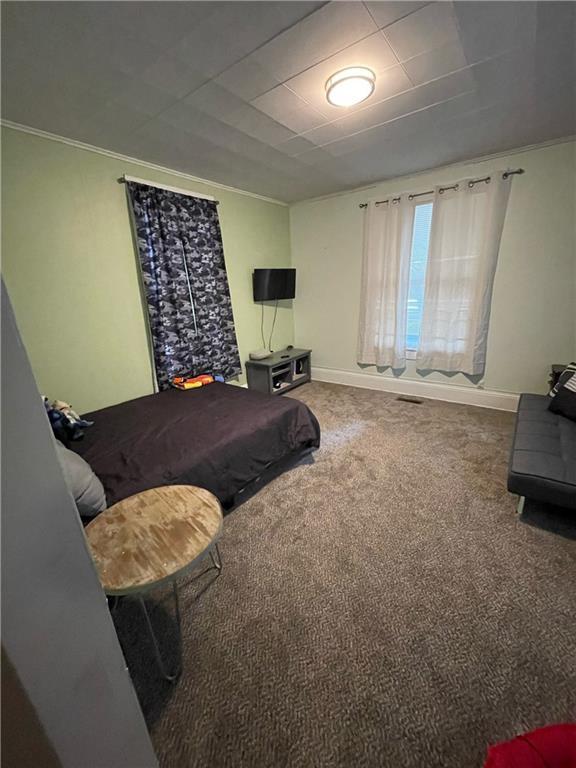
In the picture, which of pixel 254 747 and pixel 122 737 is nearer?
pixel 122 737

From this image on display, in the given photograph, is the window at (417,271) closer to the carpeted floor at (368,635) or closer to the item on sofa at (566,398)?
the item on sofa at (566,398)

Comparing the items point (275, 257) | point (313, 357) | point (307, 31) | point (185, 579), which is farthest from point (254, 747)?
point (275, 257)

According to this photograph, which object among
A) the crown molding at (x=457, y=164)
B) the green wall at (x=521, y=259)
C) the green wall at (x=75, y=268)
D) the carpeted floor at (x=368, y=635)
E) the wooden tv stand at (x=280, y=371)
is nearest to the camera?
the carpeted floor at (x=368, y=635)

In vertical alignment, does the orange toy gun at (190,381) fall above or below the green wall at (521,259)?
below

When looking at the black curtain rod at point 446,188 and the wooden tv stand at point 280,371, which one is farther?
the wooden tv stand at point 280,371

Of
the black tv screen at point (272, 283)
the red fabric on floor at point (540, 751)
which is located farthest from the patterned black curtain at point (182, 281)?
the red fabric on floor at point (540, 751)

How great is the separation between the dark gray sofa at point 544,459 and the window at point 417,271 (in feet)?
5.54

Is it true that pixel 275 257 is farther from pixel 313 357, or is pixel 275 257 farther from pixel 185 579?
pixel 185 579

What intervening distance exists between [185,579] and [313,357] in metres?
3.57

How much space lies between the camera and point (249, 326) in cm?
398

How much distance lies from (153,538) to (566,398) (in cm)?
283

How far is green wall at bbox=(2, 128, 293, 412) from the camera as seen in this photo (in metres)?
2.13

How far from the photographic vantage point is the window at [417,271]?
3.33 meters

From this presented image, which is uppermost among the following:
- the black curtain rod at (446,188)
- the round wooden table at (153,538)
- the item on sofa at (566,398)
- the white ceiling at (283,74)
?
the white ceiling at (283,74)
